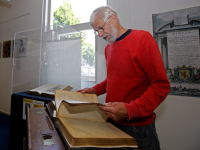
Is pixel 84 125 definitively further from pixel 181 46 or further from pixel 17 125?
pixel 17 125

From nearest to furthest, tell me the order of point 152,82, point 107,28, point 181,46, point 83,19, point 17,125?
point 152,82
point 107,28
point 181,46
point 17,125
point 83,19

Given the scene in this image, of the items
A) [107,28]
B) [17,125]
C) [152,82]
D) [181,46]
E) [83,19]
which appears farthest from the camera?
[83,19]

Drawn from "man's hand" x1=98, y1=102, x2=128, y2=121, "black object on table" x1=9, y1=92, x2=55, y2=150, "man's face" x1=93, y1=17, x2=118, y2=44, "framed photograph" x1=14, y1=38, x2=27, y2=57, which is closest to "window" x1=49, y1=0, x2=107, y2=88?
"framed photograph" x1=14, y1=38, x2=27, y2=57

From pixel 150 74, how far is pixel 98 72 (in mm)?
1062

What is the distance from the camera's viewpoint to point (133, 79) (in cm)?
69

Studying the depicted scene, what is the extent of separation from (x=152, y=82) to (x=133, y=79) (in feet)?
0.32

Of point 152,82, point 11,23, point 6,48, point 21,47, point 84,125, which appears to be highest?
point 11,23

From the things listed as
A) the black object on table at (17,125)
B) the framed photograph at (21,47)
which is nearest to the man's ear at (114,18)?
the black object on table at (17,125)

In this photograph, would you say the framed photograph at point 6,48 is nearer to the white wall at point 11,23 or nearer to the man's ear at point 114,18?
the white wall at point 11,23

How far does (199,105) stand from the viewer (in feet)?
3.75

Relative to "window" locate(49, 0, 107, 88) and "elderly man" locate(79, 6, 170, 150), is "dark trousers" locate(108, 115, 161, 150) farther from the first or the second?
"window" locate(49, 0, 107, 88)

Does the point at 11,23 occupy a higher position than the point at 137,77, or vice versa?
the point at 11,23

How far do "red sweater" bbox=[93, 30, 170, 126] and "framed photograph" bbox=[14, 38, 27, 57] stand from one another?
181 centimetres

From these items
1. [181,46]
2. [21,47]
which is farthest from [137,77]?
[21,47]
